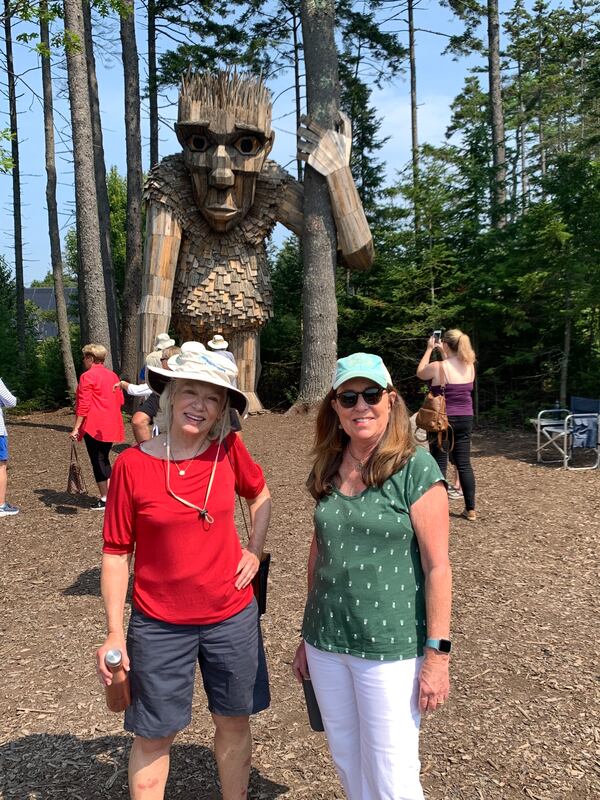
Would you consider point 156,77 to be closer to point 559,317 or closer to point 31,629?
point 559,317

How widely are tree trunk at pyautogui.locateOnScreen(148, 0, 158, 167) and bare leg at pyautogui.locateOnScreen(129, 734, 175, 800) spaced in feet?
46.4

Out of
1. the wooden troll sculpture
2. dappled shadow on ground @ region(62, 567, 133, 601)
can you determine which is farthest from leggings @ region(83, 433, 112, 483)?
the wooden troll sculpture

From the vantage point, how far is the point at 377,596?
1851 millimetres

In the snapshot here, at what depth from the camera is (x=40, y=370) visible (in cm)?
1488

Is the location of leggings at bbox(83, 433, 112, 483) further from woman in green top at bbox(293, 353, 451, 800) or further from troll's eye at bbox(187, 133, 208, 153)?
troll's eye at bbox(187, 133, 208, 153)

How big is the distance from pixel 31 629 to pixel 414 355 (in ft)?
28.1

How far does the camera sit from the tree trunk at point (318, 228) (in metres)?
9.74

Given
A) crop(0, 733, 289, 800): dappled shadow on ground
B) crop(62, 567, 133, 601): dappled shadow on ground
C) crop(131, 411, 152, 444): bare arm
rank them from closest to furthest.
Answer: crop(0, 733, 289, 800): dappled shadow on ground, crop(131, 411, 152, 444): bare arm, crop(62, 567, 133, 601): dappled shadow on ground

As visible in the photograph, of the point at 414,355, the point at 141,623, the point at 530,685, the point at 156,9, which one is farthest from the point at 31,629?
the point at 156,9

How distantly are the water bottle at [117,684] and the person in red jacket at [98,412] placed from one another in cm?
409

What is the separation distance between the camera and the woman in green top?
182 cm

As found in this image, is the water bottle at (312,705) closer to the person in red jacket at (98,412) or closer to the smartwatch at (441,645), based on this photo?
the smartwatch at (441,645)

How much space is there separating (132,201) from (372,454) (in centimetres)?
1182

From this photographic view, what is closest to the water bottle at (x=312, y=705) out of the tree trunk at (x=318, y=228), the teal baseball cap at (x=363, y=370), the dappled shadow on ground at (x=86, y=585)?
the teal baseball cap at (x=363, y=370)
